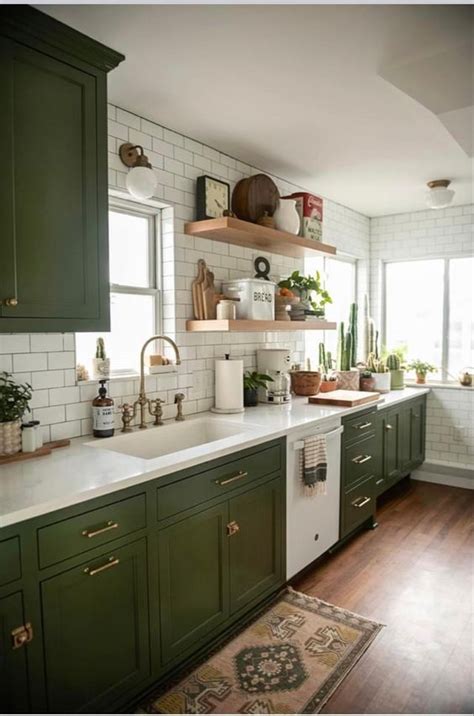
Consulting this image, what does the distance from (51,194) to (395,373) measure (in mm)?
3585

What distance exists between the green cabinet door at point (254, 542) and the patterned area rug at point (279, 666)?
6.7 inches

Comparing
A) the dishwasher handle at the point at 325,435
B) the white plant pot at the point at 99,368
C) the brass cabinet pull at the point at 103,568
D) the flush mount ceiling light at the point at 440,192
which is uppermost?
the flush mount ceiling light at the point at 440,192

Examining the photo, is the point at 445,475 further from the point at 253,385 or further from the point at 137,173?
the point at 137,173

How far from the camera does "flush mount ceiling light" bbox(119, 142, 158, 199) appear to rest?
8.27 ft

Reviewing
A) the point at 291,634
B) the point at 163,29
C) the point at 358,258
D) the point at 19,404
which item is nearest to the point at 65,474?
the point at 19,404

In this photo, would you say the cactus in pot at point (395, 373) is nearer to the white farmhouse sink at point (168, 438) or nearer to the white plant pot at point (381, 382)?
the white plant pot at point (381, 382)

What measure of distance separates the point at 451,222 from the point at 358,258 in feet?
2.96

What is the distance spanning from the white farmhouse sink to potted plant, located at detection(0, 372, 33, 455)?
13.9 inches

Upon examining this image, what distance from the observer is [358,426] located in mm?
3338

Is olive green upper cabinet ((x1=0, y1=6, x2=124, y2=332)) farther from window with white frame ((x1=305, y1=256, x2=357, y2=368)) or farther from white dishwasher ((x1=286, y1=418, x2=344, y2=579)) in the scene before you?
window with white frame ((x1=305, y1=256, x2=357, y2=368))

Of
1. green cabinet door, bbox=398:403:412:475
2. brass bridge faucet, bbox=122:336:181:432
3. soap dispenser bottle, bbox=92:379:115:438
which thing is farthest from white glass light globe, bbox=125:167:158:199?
green cabinet door, bbox=398:403:412:475

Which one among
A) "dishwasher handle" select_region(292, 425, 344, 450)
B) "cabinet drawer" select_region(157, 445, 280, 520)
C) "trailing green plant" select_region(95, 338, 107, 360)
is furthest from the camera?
"dishwasher handle" select_region(292, 425, 344, 450)

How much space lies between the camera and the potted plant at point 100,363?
250 centimetres

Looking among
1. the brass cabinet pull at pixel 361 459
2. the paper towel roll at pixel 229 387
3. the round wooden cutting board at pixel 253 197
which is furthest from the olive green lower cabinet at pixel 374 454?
the round wooden cutting board at pixel 253 197
